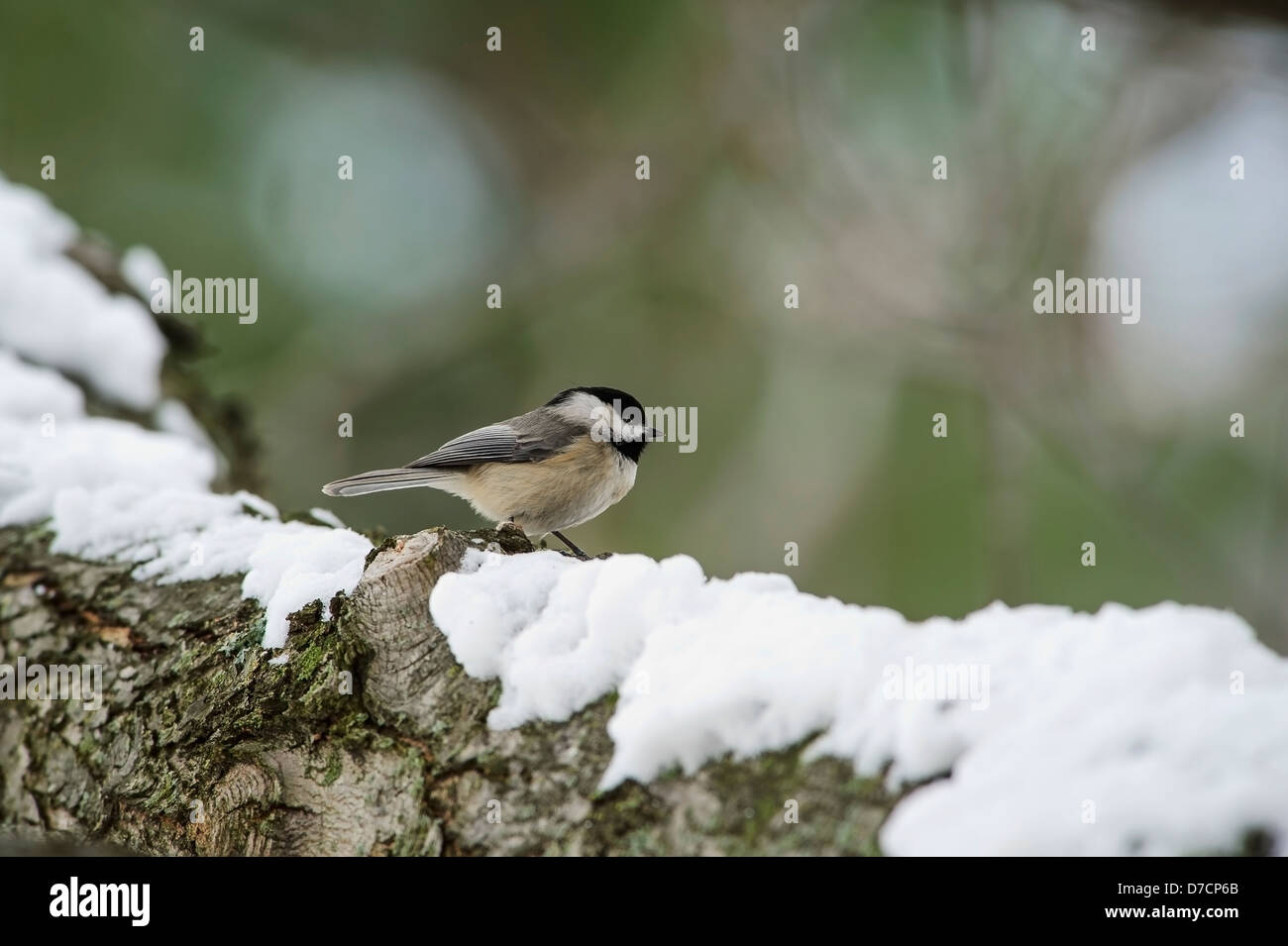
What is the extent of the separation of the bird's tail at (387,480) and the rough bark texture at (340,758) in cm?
93

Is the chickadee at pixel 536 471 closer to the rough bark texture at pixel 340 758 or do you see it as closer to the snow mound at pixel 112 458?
the snow mound at pixel 112 458

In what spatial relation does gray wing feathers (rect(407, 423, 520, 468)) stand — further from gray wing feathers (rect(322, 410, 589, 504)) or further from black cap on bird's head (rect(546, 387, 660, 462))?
black cap on bird's head (rect(546, 387, 660, 462))

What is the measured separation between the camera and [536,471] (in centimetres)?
350

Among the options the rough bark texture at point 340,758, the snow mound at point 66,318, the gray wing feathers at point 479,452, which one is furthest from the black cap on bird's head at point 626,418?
the rough bark texture at point 340,758

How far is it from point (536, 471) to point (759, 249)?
402 centimetres

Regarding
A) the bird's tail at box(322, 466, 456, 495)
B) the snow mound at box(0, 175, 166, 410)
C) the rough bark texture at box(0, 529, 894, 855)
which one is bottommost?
the rough bark texture at box(0, 529, 894, 855)

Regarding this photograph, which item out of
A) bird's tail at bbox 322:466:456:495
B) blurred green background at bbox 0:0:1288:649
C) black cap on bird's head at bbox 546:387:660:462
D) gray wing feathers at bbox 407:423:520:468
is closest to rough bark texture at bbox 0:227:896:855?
bird's tail at bbox 322:466:456:495

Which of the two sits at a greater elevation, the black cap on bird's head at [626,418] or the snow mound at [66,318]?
the snow mound at [66,318]

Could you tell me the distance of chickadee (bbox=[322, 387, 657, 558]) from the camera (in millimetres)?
3492

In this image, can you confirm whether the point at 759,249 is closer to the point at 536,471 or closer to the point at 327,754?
the point at 536,471

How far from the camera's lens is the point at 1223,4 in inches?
112

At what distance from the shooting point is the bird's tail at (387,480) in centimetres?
333
